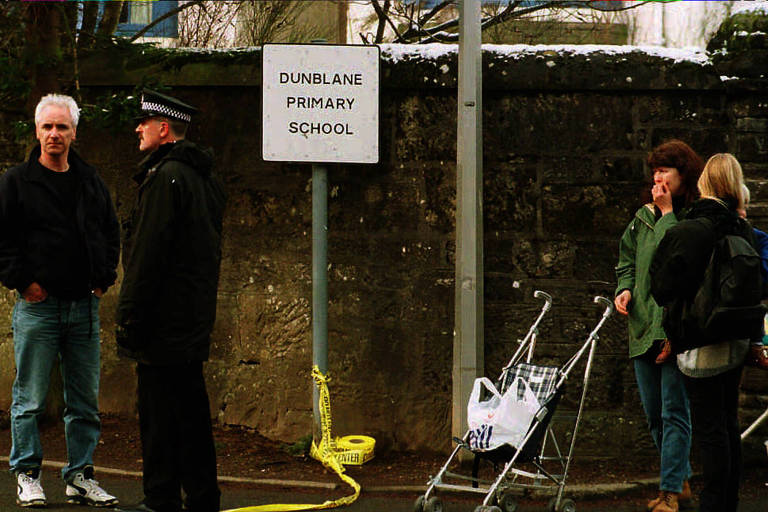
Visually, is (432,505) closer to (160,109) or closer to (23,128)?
(160,109)

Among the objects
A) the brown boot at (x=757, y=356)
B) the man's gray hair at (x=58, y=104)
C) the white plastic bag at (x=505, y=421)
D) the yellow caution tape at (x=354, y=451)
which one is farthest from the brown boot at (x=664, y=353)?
the man's gray hair at (x=58, y=104)

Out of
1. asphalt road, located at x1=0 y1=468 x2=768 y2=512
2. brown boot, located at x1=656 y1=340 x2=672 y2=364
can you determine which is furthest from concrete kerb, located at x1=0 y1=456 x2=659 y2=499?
brown boot, located at x1=656 y1=340 x2=672 y2=364

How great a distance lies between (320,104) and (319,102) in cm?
2

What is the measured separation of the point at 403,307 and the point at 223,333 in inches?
49.2

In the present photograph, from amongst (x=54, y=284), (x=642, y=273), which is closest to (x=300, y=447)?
(x=54, y=284)

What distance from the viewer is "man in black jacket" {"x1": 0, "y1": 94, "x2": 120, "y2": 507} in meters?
4.87

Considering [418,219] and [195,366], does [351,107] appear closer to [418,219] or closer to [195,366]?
[418,219]

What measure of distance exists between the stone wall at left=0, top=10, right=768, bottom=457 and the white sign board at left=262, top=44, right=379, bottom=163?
1.05ft

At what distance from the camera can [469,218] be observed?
593 cm

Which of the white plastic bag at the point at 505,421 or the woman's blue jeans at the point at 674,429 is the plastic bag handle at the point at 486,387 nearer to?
the white plastic bag at the point at 505,421

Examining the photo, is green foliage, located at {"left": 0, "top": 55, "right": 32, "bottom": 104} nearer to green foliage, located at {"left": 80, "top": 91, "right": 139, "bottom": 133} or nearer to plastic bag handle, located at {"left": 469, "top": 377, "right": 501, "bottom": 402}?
green foliage, located at {"left": 80, "top": 91, "right": 139, "bottom": 133}

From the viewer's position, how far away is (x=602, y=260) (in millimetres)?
6102

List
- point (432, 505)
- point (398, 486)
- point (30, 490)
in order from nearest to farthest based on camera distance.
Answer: point (432, 505) → point (30, 490) → point (398, 486)

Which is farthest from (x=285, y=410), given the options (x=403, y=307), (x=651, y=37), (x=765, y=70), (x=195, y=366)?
(x=651, y=37)
